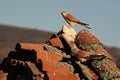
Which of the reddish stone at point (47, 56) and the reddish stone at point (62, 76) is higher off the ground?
the reddish stone at point (47, 56)

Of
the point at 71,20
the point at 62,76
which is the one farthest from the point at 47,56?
the point at 71,20

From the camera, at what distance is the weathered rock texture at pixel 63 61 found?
1409 centimetres

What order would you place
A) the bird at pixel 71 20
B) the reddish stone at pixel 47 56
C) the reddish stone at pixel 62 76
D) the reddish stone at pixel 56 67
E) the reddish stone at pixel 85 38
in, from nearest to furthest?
the reddish stone at pixel 62 76 → the reddish stone at pixel 56 67 → the reddish stone at pixel 47 56 → the reddish stone at pixel 85 38 → the bird at pixel 71 20

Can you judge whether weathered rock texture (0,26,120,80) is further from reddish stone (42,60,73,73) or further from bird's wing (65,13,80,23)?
bird's wing (65,13,80,23)

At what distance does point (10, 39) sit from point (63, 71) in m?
90.1

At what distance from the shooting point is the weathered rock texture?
46.2 ft

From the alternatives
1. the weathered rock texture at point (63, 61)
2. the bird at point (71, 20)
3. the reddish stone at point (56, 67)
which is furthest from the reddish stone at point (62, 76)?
the bird at point (71, 20)

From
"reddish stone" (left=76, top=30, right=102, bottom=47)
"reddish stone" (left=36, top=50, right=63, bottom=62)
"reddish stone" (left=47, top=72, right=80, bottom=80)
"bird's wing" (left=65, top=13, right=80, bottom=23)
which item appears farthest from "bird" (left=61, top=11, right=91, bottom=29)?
"reddish stone" (left=47, top=72, right=80, bottom=80)

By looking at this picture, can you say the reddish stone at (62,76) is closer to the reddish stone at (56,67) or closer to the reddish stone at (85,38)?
the reddish stone at (56,67)

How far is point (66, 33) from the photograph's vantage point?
16141 millimetres

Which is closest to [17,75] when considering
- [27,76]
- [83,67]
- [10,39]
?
[27,76]

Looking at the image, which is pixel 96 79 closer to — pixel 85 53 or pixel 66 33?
pixel 85 53

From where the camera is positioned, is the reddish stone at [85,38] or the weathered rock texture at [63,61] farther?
the reddish stone at [85,38]

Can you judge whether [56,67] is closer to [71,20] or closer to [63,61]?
[63,61]
